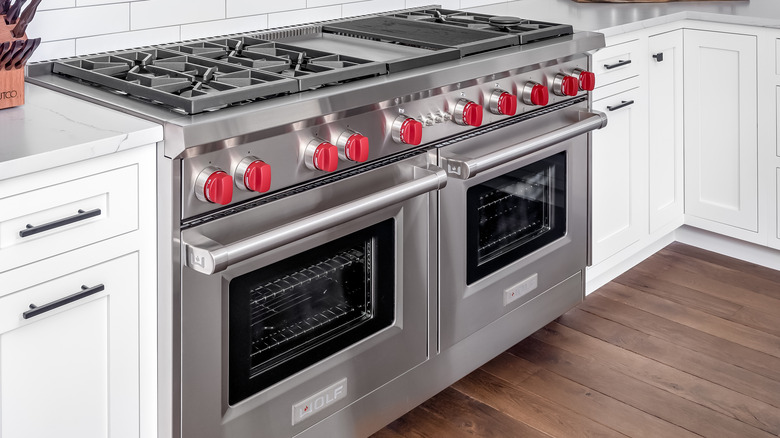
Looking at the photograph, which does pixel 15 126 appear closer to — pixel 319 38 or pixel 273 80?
pixel 273 80

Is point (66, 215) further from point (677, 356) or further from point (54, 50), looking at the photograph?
point (677, 356)

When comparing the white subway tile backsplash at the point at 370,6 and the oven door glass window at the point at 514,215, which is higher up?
the white subway tile backsplash at the point at 370,6

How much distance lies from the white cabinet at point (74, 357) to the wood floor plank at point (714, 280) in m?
2.30

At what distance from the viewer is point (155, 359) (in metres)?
1.66

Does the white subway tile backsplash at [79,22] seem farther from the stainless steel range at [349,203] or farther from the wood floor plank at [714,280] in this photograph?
the wood floor plank at [714,280]

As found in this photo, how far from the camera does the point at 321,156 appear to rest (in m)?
1.74

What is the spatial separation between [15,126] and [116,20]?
0.75 metres

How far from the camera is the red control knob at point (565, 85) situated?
95.3 inches

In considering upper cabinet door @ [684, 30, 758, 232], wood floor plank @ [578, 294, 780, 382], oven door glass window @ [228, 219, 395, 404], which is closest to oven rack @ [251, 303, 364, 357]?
oven door glass window @ [228, 219, 395, 404]

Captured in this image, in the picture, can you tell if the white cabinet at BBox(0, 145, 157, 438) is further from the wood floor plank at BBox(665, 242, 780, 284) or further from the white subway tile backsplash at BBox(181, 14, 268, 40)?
the wood floor plank at BBox(665, 242, 780, 284)

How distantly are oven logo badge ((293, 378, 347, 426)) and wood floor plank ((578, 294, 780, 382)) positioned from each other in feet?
4.36

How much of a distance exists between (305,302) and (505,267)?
77 cm

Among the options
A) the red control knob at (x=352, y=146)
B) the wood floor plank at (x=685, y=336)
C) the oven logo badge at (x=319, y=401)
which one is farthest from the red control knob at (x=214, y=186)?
the wood floor plank at (x=685, y=336)

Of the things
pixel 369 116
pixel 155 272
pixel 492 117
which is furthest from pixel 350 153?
pixel 492 117
